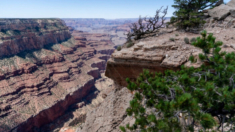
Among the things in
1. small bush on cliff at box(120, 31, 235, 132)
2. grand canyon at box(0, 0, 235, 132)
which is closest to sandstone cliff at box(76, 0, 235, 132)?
grand canyon at box(0, 0, 235, 132)

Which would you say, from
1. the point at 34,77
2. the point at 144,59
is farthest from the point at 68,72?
the point at 144,59

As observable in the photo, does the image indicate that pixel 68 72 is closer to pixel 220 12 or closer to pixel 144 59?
pixel 144 59

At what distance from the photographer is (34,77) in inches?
2071

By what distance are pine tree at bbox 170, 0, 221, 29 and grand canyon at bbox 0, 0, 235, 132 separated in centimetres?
104

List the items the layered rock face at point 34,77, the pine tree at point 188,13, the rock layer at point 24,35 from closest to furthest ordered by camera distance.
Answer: the pine tree at point 188,13, the layered rock face at point 34,77, the rock layer at point 24,35

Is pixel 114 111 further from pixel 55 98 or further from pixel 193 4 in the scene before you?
pixel 55 98

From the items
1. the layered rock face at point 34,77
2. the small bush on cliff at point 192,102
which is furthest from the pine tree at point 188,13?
the layered rock face at point 34,77

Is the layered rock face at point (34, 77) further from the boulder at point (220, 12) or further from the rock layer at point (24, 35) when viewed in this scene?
the boulder at point (220, 12)

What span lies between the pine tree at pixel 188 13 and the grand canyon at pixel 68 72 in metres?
1.04

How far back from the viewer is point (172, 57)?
29.4 feet

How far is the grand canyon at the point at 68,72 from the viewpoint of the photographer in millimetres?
10234

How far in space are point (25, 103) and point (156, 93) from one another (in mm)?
49839

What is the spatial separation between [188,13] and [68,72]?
63570mm

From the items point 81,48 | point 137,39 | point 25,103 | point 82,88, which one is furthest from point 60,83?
point 137,39
